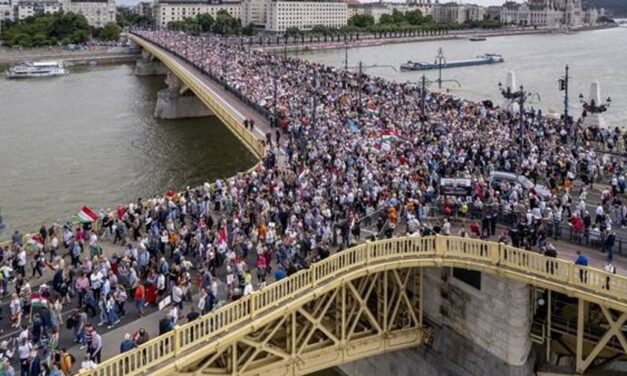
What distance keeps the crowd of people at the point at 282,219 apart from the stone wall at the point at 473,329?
58.2 inches

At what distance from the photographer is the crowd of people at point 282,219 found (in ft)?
57.2

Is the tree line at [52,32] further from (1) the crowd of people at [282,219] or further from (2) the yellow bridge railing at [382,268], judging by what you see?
(2) the yellow bridge railing at [382,268]

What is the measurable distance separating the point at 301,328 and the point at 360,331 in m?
2.04

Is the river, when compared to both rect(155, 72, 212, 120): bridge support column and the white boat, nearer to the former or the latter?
rect(155, 72, 212, 120): bridge support column

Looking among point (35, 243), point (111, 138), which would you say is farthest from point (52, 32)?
point (35, 243)

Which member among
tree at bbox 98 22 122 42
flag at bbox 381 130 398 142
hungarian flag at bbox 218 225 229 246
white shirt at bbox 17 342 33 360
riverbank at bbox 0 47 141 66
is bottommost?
white shirt at bbox 17 342 33 360

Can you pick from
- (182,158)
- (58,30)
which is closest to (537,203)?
(182,158)

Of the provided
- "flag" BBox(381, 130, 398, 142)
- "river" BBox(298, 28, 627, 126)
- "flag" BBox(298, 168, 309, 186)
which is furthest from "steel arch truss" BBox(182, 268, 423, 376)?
"river" BBox(298, 28, 627, 126)

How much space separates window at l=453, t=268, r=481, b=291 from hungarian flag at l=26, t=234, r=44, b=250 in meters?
11.7

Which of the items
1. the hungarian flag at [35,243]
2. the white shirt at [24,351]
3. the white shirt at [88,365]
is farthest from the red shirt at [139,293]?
the hungarian flag at [35,243]

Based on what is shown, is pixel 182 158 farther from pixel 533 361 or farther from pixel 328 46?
pixel 328 46

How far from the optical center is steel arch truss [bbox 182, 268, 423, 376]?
56.4 ft

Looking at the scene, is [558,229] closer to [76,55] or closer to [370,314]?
[370,314]

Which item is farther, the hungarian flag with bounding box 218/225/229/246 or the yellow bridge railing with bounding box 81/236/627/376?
the hungarian flag with bounding box 218/225/229/246
